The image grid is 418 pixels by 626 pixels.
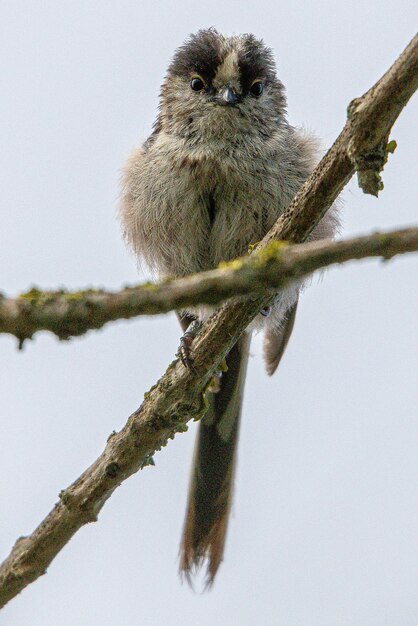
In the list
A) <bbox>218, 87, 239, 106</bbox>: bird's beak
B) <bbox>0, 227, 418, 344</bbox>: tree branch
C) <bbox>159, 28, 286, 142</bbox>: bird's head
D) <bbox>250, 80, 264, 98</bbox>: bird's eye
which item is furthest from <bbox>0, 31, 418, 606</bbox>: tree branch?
<bbox>250, 80, 264, 98</bbox>: bird's eye

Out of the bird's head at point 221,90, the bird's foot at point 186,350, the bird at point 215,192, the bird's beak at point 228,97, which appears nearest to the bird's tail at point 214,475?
the bird at point 215,192

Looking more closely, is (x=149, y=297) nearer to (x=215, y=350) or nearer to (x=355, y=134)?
(x=355, y=134)

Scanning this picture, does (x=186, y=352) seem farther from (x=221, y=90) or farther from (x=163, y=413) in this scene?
(x=221, y=90)

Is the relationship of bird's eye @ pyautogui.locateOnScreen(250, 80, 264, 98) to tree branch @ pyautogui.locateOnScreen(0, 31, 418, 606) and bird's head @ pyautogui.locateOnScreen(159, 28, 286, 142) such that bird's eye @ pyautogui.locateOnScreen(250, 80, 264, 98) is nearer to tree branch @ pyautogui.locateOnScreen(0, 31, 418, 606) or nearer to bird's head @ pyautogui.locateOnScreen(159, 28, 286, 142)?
bird's head @ pyautogui.locateOnScreen(159, 28, 286, 142)

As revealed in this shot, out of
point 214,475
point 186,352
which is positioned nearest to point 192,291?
point 186,352

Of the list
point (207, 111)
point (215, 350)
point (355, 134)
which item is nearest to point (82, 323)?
point (355, 134)

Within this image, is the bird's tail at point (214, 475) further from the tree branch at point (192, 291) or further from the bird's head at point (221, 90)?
the tree branch at point (192, 291)
